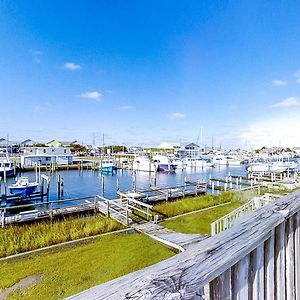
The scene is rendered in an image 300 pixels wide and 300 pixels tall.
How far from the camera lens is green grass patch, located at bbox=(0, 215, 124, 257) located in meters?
8.48

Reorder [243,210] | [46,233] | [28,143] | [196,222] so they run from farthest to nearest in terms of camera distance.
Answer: [28,143] < [196,222] < [46,233] < [243,210]

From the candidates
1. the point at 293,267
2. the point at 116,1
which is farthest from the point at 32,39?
the point at 293,267

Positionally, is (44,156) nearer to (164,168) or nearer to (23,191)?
(164,168)

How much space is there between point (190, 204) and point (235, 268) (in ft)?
45.3

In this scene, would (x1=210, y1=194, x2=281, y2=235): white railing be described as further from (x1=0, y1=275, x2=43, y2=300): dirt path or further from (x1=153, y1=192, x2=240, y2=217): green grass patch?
(x1=0, y1=275, x2=43, y2=300): dirt path

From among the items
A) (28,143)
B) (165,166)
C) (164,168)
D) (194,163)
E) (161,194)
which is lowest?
(161,194)

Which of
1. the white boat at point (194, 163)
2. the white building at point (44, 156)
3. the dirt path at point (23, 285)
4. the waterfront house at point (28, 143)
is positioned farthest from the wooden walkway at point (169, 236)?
the waterfront house at point (28, 143)

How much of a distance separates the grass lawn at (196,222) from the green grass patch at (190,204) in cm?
76

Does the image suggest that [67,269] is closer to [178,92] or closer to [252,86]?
[252,86]

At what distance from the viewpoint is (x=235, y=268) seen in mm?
991

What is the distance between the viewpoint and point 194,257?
787 mm

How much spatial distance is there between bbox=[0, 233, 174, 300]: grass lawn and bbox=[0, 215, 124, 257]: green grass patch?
0.64m

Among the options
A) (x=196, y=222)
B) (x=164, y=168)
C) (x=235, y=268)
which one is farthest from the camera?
(x=164, y=168)

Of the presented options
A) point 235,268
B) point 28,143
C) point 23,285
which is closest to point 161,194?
point 23,285
